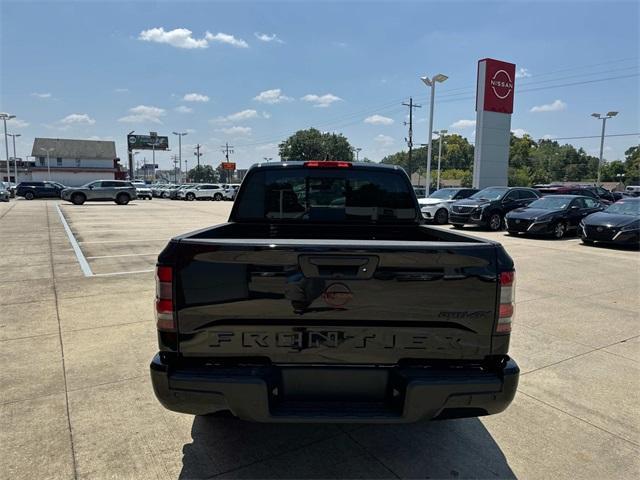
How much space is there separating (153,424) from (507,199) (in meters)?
17.4

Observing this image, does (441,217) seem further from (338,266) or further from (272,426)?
(338,266)

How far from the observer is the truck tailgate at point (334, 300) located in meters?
2.29

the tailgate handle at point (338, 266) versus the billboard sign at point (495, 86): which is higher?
the billboard sign at point (495, 86)

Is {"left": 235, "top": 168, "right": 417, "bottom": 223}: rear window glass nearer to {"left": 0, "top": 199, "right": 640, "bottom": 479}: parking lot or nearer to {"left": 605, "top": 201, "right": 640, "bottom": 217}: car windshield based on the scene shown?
{"left": 0, "top": 199, "right": 640, "bottom": 479}: parking lot

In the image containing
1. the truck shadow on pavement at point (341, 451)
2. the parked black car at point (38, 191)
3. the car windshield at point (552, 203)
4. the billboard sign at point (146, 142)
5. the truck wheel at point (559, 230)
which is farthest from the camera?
the billboard sign at point (146, 142)

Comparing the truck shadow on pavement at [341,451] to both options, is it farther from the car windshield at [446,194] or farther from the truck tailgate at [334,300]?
the car windshield at [446,194]

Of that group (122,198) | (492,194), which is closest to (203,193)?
(122,198)

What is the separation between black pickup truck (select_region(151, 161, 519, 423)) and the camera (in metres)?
2.29

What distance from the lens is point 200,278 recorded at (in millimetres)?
2297

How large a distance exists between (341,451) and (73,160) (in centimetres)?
9523

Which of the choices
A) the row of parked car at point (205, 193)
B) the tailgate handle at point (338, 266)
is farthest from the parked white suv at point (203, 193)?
the tailgate handle at point (338, 266)

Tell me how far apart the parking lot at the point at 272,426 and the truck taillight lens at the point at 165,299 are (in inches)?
39.6

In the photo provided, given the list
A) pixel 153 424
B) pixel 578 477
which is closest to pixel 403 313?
pixel 578 477

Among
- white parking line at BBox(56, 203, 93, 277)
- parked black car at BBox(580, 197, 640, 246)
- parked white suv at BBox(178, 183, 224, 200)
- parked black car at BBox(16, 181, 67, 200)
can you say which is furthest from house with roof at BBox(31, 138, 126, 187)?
parked black car at BBox(580, 197, 640, 246)
